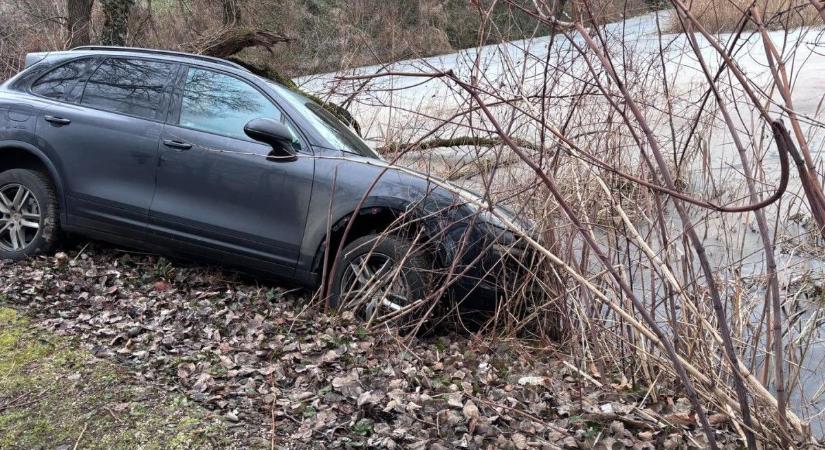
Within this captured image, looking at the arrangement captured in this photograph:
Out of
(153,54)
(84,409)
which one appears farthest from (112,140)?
(84,409)

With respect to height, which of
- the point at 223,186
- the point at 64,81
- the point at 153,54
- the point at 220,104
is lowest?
the point at 223,186

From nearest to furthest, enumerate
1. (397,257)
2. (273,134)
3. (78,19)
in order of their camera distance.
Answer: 1. (397,257)
2. (273,134)
3. (78,19)

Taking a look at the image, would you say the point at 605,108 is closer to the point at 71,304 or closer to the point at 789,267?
the point at 789,267

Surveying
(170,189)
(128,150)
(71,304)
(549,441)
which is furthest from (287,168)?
(549,441)

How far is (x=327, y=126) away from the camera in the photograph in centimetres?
602

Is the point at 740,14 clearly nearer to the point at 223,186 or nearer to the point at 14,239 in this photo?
the point at 223,186

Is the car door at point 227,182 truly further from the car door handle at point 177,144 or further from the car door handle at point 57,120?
the car door handle at point 57,120

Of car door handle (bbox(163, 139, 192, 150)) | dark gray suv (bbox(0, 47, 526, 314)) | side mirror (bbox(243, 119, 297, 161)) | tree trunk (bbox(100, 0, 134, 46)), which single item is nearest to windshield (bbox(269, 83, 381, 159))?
dark gray suv (bbox(0, 47, 526, 314))

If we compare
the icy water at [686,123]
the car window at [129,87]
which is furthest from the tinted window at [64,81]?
the icy water at [686,123]

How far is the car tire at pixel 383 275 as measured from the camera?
5.17 metres

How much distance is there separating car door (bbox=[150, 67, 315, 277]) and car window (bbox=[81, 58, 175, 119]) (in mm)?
203

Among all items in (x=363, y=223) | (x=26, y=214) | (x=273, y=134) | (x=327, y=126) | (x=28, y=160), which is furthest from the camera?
(x=28, y=160)

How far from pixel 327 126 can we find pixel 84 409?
2.88 m

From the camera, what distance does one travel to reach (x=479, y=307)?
532 centimetres
